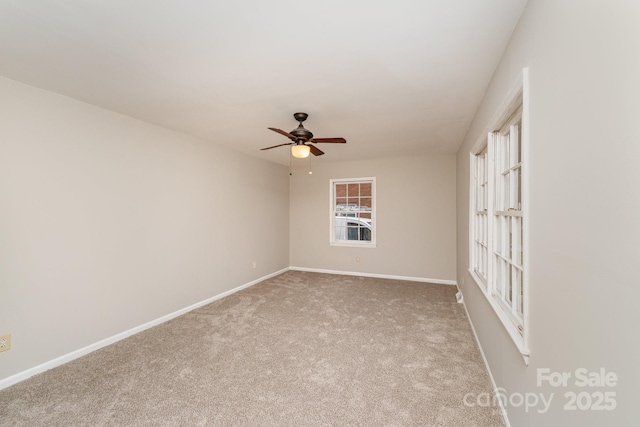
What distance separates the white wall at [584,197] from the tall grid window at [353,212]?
4.41 m

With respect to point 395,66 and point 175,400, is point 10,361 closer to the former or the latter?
point 175,400

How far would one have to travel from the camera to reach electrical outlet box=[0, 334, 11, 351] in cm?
220

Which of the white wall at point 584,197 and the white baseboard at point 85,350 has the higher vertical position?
the white wall at point 584,197

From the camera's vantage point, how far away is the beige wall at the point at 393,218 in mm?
5219

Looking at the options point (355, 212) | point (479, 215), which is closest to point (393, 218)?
point (355, 212)

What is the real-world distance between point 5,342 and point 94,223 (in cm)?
114

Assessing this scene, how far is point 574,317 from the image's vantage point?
0.99m

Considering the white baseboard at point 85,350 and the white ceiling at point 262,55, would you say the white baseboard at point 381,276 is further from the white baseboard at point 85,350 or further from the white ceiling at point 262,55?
the white ceiling at point 262,55

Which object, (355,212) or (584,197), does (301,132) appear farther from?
(355,212)

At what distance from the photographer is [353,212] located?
6.09m

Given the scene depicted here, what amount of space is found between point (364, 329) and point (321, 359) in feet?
2.74

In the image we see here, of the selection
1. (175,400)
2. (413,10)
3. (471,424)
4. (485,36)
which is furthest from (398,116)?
(175,400)

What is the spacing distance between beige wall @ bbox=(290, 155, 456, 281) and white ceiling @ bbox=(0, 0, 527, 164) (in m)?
2.05

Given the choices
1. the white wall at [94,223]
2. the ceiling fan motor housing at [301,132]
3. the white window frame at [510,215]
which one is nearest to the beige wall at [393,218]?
the ceiling fan motor housing at [301,132]
